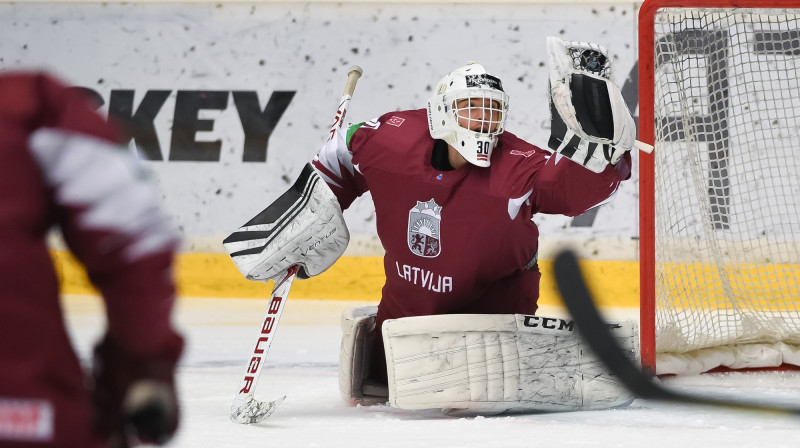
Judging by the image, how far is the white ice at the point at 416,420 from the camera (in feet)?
7.54

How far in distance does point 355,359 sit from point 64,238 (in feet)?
6.79

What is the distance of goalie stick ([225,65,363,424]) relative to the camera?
259cm

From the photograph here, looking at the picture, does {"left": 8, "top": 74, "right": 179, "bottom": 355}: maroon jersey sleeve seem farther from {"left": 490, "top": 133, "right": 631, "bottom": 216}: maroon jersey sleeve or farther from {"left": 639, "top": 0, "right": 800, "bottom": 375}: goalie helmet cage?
{"left": 639, "top": 0, "right": 800, "bottom": 375}: goalie helmet cage

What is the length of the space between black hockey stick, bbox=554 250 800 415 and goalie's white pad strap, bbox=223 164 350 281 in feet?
5.70

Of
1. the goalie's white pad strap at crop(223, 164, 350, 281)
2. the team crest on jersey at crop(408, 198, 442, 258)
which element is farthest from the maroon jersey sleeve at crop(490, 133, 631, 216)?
the goalie's white pad strap at crop(223, 164, 350, 281)

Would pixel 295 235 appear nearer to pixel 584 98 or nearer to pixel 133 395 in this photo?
pixel 584 98

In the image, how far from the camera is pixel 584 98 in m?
2.16

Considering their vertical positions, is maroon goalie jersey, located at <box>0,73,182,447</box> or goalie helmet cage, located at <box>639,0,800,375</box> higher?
goalie helmet cage, located at <box>639,0,800,375</box>

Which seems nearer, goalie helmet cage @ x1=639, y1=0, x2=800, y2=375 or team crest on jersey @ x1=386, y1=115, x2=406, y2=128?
team crest on jersey @ x1=386, y1=115, x2=406, y2=128

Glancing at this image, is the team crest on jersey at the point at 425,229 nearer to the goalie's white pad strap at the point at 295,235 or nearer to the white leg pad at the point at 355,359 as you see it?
the goalie's white pad strap at the point at 295,235

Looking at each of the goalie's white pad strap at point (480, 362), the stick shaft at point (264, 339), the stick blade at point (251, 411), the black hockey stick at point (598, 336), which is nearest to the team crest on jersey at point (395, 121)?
the stick shaft at point (264, 339)

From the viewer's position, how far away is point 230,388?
10.3ft

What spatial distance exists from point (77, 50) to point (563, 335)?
3.92 metres

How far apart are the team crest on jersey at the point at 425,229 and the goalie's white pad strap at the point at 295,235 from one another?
0.61 ft
